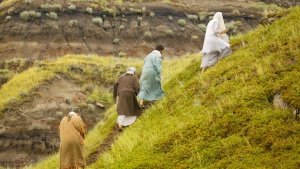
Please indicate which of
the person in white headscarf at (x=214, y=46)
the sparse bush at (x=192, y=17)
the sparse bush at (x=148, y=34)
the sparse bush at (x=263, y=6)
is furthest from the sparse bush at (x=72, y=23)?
the person in white headscarf at (x=214, y=46)

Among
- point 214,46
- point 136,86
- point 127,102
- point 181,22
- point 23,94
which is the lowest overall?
point 181,22

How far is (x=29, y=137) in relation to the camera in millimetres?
22156

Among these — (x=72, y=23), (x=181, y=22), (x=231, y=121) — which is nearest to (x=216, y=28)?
(x=231, y=121)

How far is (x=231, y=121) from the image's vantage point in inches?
303

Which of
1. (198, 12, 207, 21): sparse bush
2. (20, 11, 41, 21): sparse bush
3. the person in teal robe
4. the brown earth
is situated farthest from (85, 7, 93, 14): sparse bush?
the person in teal robe

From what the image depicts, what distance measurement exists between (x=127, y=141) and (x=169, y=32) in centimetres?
3494

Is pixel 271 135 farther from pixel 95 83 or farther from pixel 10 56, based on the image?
pixel 10 56

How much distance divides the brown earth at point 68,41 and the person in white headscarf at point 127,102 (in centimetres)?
1022

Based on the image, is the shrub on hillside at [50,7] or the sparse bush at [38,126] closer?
the sparse bush at [38,126]

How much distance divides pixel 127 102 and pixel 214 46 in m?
3.17

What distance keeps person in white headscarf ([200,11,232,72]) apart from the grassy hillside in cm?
93

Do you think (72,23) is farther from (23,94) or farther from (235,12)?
(235,12)

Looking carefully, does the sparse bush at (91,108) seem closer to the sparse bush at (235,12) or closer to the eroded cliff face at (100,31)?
the eroded cliff face at (100,31)

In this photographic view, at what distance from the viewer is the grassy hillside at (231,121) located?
659 centimetres
